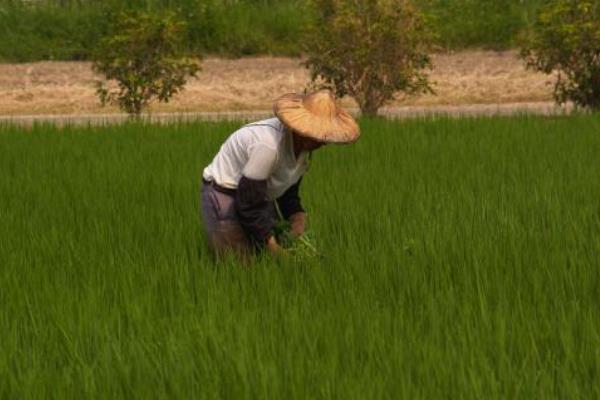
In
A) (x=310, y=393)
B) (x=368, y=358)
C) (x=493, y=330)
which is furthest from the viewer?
(x=493, y=330)

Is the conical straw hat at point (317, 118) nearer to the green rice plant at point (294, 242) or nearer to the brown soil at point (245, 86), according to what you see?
the green rice plant at point (294, 242)

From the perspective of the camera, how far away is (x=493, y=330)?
3.49 m

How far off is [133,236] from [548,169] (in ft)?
10.7

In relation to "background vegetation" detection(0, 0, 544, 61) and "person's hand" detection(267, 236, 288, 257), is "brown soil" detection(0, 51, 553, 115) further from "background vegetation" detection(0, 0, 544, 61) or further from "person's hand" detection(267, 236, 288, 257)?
"person's hand" detection(267, 236, 288, 257)

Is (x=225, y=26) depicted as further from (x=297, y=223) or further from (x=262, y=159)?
(x=262, y=159)

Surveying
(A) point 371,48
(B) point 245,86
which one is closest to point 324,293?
(A) point 371,48

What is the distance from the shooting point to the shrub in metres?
16.3

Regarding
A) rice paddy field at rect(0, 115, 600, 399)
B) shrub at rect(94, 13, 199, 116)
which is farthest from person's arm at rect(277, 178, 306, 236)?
shrub at rect(94, 13, 199, 116)

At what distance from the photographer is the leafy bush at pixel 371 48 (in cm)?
1596

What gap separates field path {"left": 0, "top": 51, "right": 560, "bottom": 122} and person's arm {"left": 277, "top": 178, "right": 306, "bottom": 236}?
1345cm

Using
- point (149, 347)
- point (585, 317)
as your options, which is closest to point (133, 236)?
point (149, 347)

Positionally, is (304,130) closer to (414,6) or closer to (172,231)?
(172,231)

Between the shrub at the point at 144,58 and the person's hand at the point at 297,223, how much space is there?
11591 mm

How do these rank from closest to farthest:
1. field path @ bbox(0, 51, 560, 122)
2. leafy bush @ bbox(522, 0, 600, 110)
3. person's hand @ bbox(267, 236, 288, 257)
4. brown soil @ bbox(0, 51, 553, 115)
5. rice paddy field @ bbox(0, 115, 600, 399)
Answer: rice paddy field @ bbox(0, 115, 600, 399) → person's hand @ bbox(267, 236, 288, 257) → leafy bush @ bbox(522, 0, 600, 110) → field path @ bbox(0, 51, 560, 122) → brown soil @ bbox(0, 51, 553, 115)
